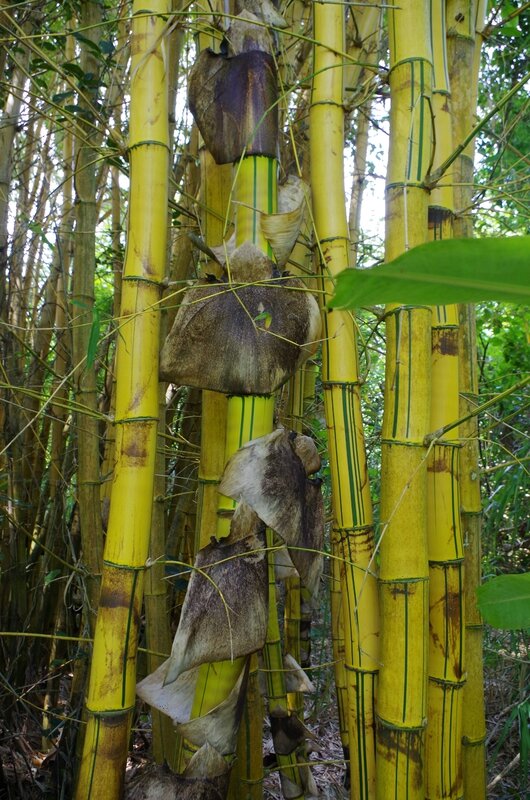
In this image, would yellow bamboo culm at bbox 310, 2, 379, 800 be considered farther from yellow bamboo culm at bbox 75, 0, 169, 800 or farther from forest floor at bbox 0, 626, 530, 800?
forest floor at bbox 0, 626, 530, 800

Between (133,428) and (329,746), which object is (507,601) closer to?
(133,428)

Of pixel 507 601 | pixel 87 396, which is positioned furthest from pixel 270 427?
pixel 87 396

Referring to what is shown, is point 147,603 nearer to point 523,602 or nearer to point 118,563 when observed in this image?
point 118,563

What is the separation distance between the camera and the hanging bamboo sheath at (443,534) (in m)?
1.03

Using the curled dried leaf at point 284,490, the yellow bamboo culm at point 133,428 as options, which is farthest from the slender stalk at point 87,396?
the curled dried leaf at point 284,490

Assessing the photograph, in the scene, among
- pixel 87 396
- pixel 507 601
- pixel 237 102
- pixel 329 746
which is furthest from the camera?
pixel 329 746

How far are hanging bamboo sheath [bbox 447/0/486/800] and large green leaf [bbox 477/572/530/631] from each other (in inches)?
18.1

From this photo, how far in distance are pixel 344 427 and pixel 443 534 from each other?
226 mm

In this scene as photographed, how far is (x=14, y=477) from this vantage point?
6.93 ft

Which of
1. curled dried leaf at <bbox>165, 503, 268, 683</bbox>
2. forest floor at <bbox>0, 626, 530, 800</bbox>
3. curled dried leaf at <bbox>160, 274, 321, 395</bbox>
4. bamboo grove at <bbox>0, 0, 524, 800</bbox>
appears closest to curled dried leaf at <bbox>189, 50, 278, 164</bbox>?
bamboo grove at <bbox>0, 0, 524, 800</bbox>

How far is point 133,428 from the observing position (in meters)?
0.95

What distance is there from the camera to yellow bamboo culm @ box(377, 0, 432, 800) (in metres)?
0.92

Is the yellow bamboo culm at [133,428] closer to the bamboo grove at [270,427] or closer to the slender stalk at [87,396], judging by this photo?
the bamboo grove at [270,427]

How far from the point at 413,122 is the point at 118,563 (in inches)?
28.9
